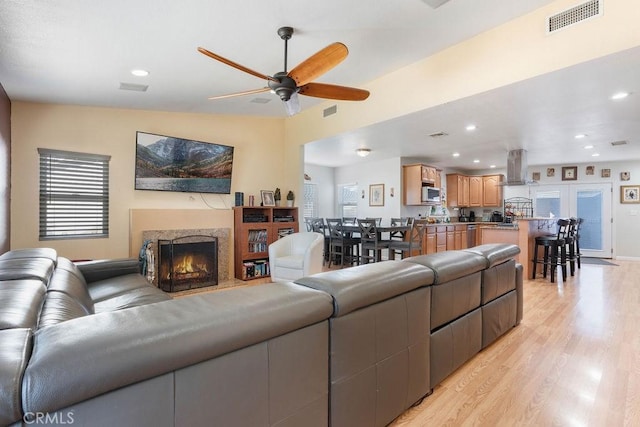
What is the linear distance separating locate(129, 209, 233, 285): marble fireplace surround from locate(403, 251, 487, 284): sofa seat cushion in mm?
3786

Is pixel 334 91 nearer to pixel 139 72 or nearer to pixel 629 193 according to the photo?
pixel 139 72

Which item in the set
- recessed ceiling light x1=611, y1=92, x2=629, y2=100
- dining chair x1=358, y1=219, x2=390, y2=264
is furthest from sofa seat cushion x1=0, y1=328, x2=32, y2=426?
dining chair x1=358, y1=219, x2=390, y2=264

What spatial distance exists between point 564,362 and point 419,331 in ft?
5.12

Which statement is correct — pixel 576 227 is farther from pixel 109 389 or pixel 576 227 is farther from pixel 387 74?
pixel 109 389

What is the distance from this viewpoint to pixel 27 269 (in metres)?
1.97

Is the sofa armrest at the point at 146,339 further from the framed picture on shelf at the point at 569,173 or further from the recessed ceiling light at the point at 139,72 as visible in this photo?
the framed picture on shelf at the point at 569,173

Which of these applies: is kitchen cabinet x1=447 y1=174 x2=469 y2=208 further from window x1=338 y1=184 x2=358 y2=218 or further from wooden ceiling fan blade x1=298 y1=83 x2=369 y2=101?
wooden ceiling fan blade x1=298 y1=83 x2=369 y2=101

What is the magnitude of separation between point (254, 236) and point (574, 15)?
464 cm

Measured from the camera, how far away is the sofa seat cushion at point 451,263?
1.94 meters

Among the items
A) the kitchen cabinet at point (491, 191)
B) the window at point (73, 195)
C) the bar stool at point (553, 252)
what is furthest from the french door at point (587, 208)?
the window at point (73, 195)

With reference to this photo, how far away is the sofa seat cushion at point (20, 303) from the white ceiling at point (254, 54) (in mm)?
1887

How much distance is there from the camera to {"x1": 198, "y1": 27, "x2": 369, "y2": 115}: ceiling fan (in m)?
2.36

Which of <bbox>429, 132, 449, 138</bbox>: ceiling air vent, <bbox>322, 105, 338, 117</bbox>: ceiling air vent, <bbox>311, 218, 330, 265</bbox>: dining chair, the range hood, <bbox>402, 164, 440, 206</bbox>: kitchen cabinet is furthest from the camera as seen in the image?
<bbox>402, 164, 440, 206</bbox>: kitchen cabinet

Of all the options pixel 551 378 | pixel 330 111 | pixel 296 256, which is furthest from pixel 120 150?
pixel 551 378
